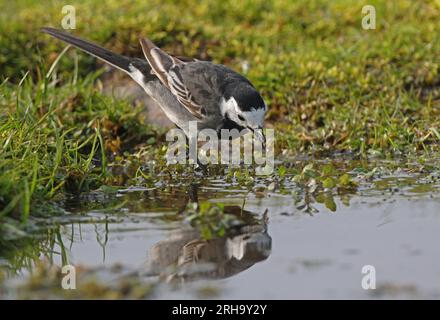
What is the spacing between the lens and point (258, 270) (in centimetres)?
457

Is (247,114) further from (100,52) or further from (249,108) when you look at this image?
(100,52)

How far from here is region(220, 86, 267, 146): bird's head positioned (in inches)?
265

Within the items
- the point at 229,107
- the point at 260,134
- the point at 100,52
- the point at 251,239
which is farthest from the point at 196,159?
the point at 251,239

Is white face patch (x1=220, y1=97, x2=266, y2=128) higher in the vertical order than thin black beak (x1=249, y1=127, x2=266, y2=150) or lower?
higher

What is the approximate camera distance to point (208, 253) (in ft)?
16.0

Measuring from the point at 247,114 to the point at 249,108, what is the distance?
5cm

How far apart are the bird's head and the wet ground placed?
→ 1.41 feet

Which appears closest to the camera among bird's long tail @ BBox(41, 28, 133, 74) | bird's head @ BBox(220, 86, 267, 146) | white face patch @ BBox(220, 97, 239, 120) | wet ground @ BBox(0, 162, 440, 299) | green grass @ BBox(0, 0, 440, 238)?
wet ground @ BBox(0, 162, 440, 299)

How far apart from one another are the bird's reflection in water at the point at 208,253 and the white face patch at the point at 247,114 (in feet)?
4.87

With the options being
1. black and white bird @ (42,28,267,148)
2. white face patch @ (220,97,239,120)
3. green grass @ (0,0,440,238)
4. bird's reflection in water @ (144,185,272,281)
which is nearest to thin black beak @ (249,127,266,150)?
black and white bird @ (42,28,267,148)

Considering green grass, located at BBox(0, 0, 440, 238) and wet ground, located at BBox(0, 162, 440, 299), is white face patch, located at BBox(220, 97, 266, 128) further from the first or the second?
green grass, located at BBox(0, 0, 440, 238)

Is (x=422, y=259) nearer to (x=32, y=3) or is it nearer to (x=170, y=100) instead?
(x=170, y=100)

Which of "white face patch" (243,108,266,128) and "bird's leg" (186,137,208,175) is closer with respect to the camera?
"white face patch" (243,108,266,128)

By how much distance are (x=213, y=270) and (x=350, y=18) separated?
239 inches
